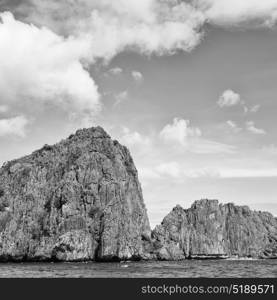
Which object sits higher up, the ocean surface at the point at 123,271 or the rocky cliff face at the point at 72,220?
the rocky cliff face at the point at 72,220

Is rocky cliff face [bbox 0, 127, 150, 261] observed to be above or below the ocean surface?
above

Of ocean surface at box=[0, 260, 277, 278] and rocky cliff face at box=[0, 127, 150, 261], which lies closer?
ocean surface at box=[0, 260, 277, 278]

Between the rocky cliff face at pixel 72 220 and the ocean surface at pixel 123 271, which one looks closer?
the ocean surface at pixel 123 271

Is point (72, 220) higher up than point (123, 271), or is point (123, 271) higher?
point (72, 220)

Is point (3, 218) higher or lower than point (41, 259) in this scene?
higher

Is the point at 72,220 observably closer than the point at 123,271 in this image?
No

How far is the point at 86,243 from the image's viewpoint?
166 m
